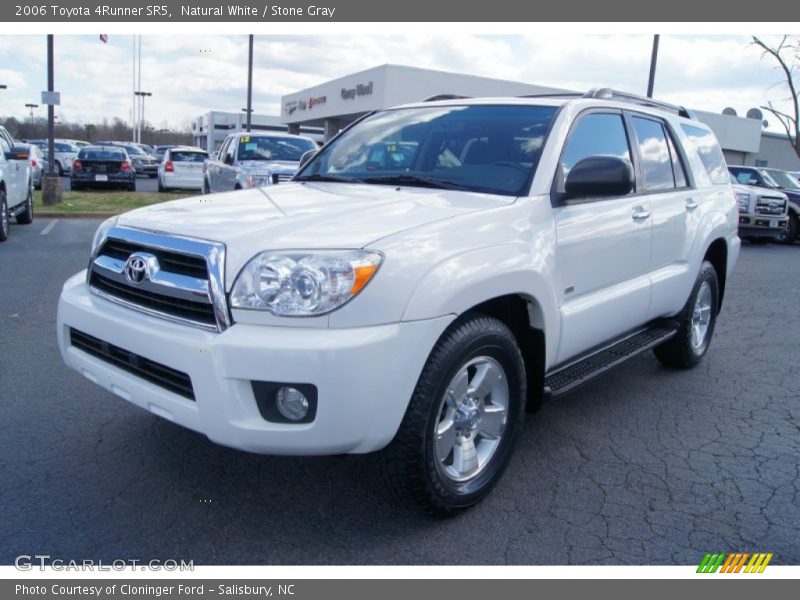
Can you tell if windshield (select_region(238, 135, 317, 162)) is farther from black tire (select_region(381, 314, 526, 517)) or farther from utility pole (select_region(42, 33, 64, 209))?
black tire (select_region(381, 314, 526, 517))

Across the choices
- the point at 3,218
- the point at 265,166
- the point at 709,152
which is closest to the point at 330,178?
the point at 709,152

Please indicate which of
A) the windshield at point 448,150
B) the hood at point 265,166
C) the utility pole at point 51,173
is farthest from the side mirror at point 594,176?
the utility pole at point 51,173

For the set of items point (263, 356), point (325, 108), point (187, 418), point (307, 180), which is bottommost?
point (187, 418)

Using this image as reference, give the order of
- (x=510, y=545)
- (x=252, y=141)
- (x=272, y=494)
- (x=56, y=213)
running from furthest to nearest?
(x=56, y=213), (x=252, y=141), (x=272, y=494), (x=510, y=545)

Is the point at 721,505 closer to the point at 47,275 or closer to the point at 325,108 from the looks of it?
the point at 47,275

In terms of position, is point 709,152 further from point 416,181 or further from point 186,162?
point 186,162

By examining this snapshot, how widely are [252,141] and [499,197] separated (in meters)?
10.5

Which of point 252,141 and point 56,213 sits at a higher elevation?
point 252,141

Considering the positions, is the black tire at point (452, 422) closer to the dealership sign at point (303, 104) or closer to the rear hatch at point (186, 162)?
the rear hatch at point (186, 162)

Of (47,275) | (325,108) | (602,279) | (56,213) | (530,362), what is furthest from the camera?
(325,108)

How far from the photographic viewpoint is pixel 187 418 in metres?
2.80

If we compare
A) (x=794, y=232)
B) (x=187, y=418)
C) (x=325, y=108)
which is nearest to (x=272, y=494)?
(x=187, y=418)

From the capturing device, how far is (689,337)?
5402mm

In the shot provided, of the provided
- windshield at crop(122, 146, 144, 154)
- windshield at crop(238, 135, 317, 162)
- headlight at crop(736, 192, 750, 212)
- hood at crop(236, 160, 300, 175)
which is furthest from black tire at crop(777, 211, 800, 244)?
windshield at crop(122, 146, 144, 154)
